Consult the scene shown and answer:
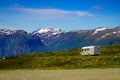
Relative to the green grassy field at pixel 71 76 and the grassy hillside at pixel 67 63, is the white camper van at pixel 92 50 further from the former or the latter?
the green grassy field at pixel 71 76

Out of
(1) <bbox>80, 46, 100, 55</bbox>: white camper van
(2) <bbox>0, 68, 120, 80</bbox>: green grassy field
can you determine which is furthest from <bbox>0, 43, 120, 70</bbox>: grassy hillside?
(2) <bbox>0, 68, 120, 80</bbox>: green grassy field

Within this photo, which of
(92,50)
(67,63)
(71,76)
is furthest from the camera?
(92,50)

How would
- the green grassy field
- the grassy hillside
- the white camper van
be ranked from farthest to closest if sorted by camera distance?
the white camper van → the grassy hillside → the green grassy field

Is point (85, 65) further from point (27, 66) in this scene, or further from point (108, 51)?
point (108, 51)

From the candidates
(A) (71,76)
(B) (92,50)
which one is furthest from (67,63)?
(A) (71,76)

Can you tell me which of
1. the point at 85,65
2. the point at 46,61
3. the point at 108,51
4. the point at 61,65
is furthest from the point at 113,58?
the point at 108,51

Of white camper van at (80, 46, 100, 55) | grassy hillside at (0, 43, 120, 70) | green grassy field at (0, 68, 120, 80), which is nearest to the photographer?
green grassy field at (0, 68, 120, 80)

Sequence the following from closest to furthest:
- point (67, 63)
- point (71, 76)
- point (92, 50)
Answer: point (71, 76), point (67, 63), point (92, 50)

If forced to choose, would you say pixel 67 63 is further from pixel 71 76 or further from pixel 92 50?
pixel 71 76

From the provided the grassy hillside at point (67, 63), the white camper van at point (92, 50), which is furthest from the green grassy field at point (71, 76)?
the white camper van at point (92, 50)

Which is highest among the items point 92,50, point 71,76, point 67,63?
point 92,50

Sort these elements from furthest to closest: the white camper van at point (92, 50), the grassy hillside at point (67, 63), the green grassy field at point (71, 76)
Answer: the white camper van at point (92, 50), the grassy hillside at point (67, 63), the green grassy field at point (71, 76)

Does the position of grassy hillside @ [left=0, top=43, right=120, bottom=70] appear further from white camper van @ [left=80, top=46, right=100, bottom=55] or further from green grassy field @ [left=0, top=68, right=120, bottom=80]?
green grassy field @ [left=0, top=68, right=120, bottom=80]

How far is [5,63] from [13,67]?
238 inches
